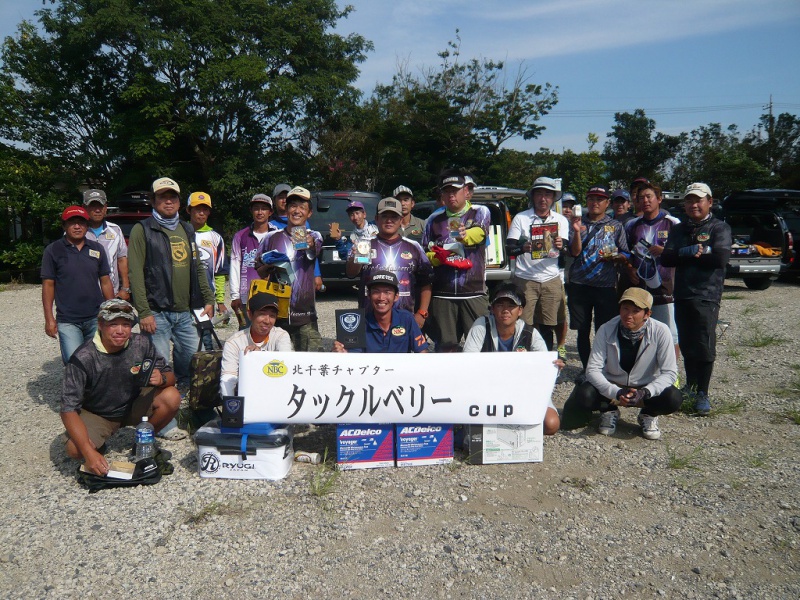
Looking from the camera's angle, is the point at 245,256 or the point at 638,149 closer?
the point at 245,256

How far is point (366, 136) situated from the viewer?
24.5m

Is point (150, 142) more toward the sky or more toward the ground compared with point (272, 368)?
more toward the sky

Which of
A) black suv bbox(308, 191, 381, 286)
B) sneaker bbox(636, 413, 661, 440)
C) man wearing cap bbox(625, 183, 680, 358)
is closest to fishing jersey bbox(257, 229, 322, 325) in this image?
sneaker bbox(636, 413, 661, 440)

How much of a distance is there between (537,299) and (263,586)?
394 cm

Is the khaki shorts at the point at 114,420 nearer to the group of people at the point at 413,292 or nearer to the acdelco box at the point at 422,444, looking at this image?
the group of people at the point at 413,292

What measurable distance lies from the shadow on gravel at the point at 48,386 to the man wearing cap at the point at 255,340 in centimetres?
226

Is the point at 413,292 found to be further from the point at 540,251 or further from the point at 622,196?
the point at 622,196

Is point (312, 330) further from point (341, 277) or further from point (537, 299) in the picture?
point (341, 277)

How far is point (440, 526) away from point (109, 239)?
4455 mm

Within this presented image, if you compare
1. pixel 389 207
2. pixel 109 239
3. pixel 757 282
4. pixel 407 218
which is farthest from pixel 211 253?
pixel 757 282

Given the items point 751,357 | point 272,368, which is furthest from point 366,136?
point 272,368

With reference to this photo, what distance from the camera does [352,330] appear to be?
15.8 ft

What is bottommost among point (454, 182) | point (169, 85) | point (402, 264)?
point (402, 264)

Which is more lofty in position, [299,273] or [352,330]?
[299,273]
